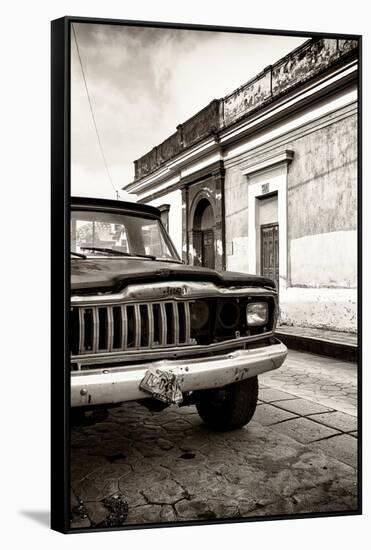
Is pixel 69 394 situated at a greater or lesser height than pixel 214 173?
lesser

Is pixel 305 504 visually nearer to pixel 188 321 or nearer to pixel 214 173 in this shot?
pixel 188 321

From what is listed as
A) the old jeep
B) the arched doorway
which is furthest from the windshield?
the arched doorway

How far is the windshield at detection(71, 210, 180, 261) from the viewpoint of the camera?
2.01 metres

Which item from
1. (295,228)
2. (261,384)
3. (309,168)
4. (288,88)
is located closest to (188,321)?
(261,384)

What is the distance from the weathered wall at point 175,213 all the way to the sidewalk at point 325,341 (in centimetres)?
65

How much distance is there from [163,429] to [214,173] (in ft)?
4.28

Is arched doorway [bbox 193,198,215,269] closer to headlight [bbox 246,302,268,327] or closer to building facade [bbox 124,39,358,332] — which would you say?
building facade [bbox 124,39,358,332]

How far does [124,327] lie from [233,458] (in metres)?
0.85

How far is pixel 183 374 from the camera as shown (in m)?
1.85

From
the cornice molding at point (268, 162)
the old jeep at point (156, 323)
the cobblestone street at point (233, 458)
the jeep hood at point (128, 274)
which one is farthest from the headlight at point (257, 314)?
the cornice molding at point (268, 162)

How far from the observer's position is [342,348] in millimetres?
2279

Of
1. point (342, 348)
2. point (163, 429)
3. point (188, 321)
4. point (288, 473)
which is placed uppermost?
point (188, 321)

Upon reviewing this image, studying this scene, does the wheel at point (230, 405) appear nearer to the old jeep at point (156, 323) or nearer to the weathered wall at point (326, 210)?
the old jeep at point (156, 323)

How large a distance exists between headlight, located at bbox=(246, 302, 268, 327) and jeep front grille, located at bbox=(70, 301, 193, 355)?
41 centimetres
